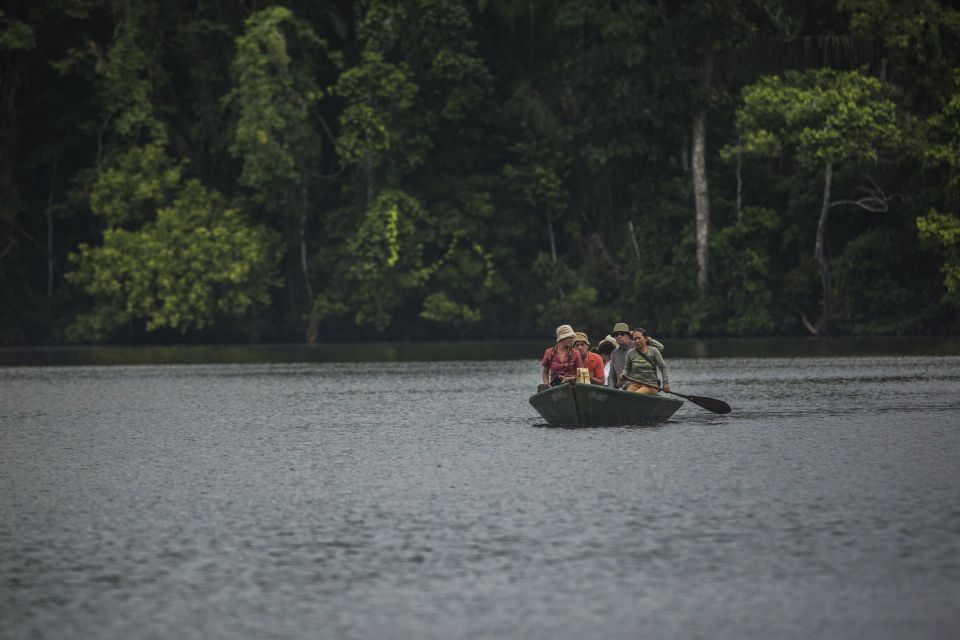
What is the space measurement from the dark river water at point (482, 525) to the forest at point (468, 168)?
39371 millimetres

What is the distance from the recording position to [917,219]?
68.4m

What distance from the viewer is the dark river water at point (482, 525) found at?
44.5 ft

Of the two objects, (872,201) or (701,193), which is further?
(701,193)

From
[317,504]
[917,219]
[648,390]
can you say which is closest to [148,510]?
[317,504]

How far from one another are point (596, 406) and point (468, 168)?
58.2 meters

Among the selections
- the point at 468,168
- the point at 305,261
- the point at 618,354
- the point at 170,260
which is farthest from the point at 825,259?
the point at 618,354

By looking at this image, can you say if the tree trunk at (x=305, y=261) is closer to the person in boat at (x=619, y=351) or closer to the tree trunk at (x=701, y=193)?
the tree trunk at (x=701, y=193)

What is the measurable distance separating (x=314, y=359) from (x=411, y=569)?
52.9 m

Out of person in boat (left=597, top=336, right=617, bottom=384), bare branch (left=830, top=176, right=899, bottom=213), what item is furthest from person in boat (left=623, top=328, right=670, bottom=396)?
bare branch (left=830, top=176, right=899, bottom=213)

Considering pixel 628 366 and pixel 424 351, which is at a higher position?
pixel 628 366

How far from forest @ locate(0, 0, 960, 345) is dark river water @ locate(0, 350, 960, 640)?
129 feet

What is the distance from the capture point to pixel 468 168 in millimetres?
88812

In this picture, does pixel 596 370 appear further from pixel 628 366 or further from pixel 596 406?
pixel 628 366

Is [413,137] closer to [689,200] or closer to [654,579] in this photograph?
[689,200]
